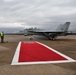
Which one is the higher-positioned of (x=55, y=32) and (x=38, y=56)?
(x=55, y=32)

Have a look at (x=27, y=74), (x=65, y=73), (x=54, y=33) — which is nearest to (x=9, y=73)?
(x=27, y=74)

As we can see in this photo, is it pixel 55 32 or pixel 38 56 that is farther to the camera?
pixel 55 32

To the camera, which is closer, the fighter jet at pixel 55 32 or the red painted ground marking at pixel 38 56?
the red painted ground marking at pixel 38 56

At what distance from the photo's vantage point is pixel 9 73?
6.34 meters

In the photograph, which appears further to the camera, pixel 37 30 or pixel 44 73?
pixel 37 30

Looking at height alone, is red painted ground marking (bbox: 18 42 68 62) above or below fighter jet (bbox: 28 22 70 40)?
below

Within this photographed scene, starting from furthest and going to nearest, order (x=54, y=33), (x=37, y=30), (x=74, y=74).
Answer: (x=37, y=30) → (x=54, y=33) → (x=74, y=74)

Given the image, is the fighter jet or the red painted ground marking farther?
the fighter jet

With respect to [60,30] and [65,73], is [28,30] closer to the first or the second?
[60,30]

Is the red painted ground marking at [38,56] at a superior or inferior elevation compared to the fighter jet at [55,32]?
inferior

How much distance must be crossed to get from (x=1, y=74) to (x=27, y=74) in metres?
1.02

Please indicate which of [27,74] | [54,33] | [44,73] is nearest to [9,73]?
[27,74]

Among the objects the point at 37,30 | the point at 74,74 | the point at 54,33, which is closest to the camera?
the point at 74,74

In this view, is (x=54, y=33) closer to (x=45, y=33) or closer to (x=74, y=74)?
(x=45, y=33)
